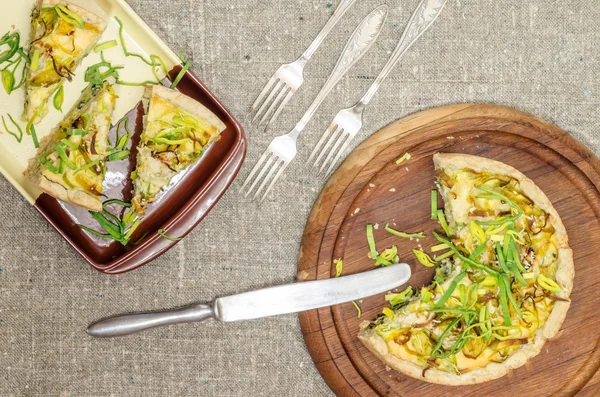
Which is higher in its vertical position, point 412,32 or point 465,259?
point 412,32

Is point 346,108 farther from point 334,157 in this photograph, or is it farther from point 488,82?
point 488,82

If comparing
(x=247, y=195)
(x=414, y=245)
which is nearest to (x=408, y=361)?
(x=414, y=245)

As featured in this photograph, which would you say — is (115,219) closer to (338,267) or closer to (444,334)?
(338,267)

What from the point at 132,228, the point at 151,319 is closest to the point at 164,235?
the point at 132,228

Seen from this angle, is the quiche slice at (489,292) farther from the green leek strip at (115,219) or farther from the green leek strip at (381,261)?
the green leek strip at (115,219)

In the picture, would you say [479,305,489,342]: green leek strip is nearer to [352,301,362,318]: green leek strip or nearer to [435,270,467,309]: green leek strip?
[435,270,467,309]: green leek strip

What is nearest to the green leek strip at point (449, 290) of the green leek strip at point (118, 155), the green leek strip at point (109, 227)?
the green leek strip at point (109, 227)

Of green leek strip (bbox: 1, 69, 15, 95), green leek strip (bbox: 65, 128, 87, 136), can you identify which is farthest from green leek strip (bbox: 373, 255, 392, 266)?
green leek strip (bbox: 1, 69, 15, 95)
